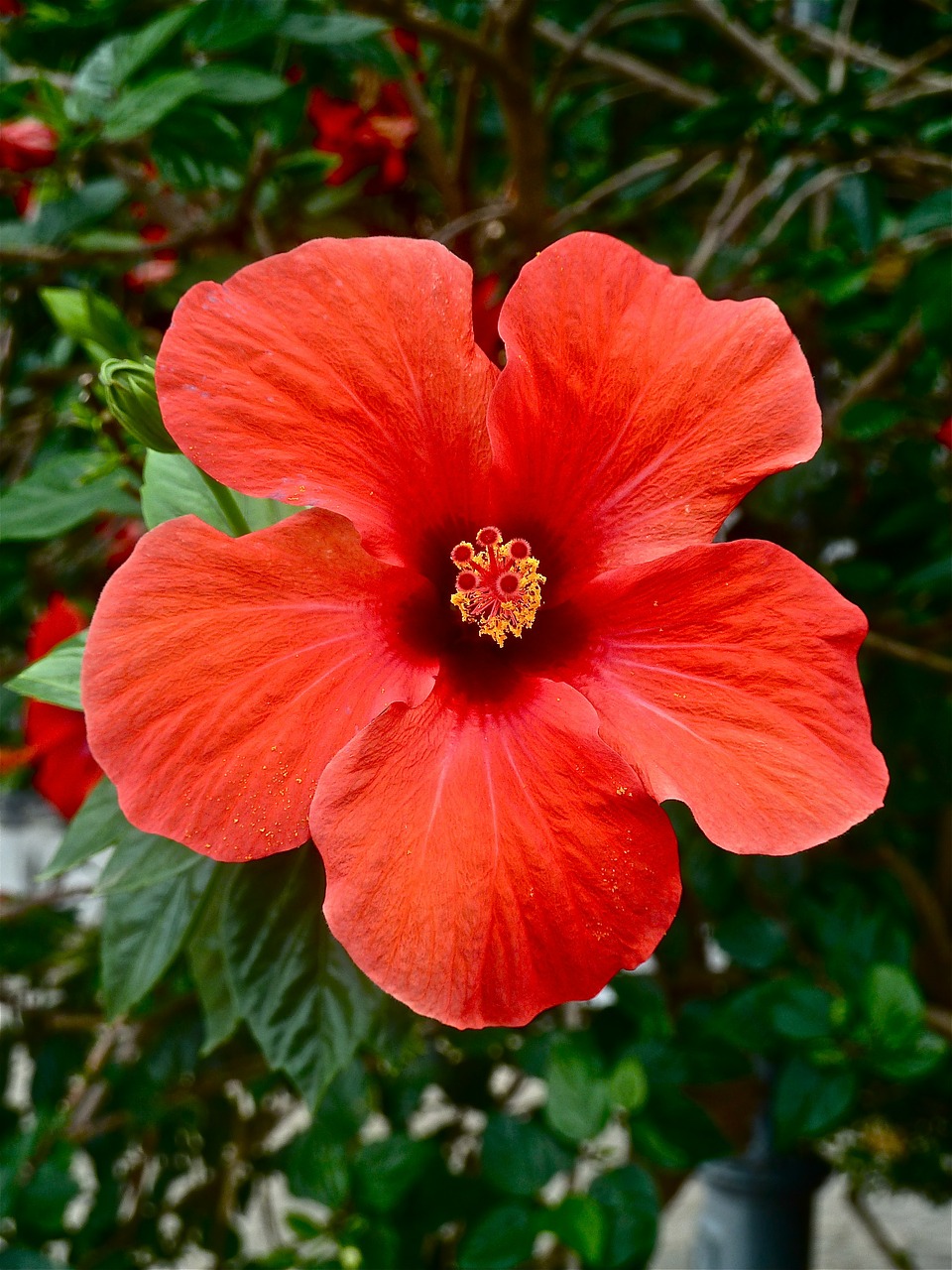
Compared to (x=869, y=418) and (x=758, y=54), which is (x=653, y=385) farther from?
(x=758, y=54)

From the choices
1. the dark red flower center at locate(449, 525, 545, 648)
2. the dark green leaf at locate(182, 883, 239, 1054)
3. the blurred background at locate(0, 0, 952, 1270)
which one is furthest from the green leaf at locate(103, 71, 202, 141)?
the dark green leaf at locate(182, 883, 239, 1054)

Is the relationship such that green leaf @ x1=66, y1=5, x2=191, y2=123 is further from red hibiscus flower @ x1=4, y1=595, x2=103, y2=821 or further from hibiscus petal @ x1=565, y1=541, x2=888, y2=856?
hibiscus petal @ x1=565, y1=541, x2=888, y2=856

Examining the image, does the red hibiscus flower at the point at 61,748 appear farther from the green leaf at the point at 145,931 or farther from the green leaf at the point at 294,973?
the green leaf at the point at 294,973

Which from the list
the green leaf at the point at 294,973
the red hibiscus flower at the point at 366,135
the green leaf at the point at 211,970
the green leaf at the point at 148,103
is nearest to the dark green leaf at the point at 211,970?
the green leaf at the point at 211,970

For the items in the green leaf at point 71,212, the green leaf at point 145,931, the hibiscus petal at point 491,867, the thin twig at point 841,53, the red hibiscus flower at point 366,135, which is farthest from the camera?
the red hibiscus flower at point 366,135

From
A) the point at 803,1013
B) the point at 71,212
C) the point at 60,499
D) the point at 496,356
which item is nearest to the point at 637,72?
the point at 71,212

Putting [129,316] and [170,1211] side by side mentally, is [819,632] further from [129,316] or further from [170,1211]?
[170,1211]
